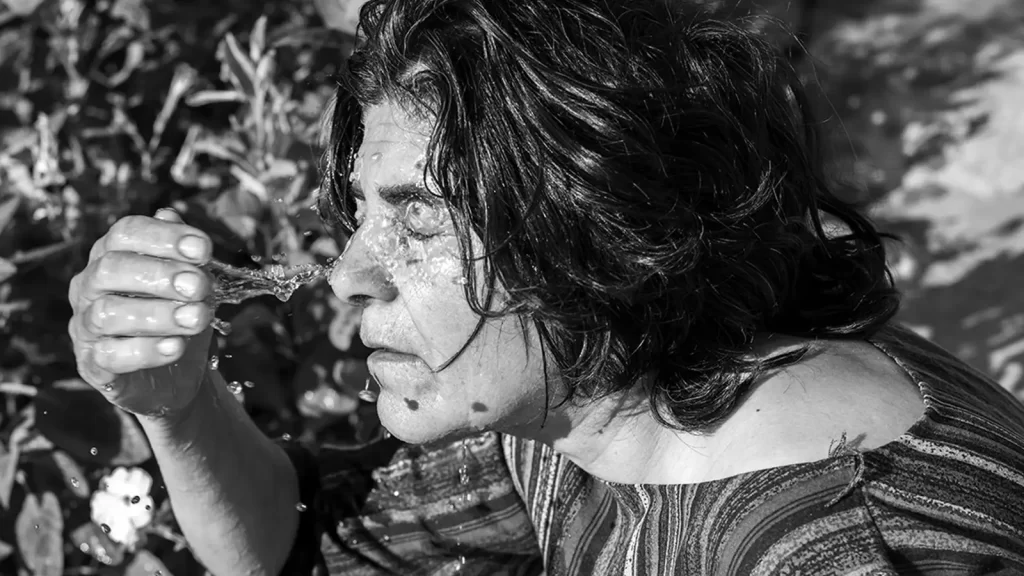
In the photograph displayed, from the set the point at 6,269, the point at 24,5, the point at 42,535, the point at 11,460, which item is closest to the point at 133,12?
the point at 24,5

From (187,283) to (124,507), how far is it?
967 millimetres

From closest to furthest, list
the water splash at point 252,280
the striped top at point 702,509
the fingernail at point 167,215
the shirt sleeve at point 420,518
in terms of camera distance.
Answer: the striped top at point 702,509 < the fingernail at point 167,215 < the water splash at point 252,280 < the shirt sleeve at point 420,518

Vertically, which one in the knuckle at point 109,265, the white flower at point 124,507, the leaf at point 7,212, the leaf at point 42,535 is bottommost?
the leaf at point 42,535

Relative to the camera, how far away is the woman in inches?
63.4

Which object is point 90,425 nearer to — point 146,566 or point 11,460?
point 11,460

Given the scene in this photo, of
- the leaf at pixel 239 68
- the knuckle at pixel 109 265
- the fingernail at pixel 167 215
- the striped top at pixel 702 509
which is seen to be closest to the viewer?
the striped top at pixel 702 509

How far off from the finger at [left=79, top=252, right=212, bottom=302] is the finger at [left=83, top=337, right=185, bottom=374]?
70 millimetres

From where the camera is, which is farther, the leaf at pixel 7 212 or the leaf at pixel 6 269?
the leaf at pixel 7 212

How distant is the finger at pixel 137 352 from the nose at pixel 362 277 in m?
0.25

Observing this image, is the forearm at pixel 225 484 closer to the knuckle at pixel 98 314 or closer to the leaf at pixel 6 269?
the knuckle at pixel 98 314

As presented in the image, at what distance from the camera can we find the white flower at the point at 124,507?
2367 millimetres

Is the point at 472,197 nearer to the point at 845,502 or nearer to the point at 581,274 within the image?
the point at 581,274

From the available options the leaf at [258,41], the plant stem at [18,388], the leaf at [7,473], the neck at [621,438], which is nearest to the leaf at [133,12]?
the leaf at [258,41]

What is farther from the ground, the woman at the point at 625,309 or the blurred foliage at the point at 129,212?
the woman at the point at 625,309
